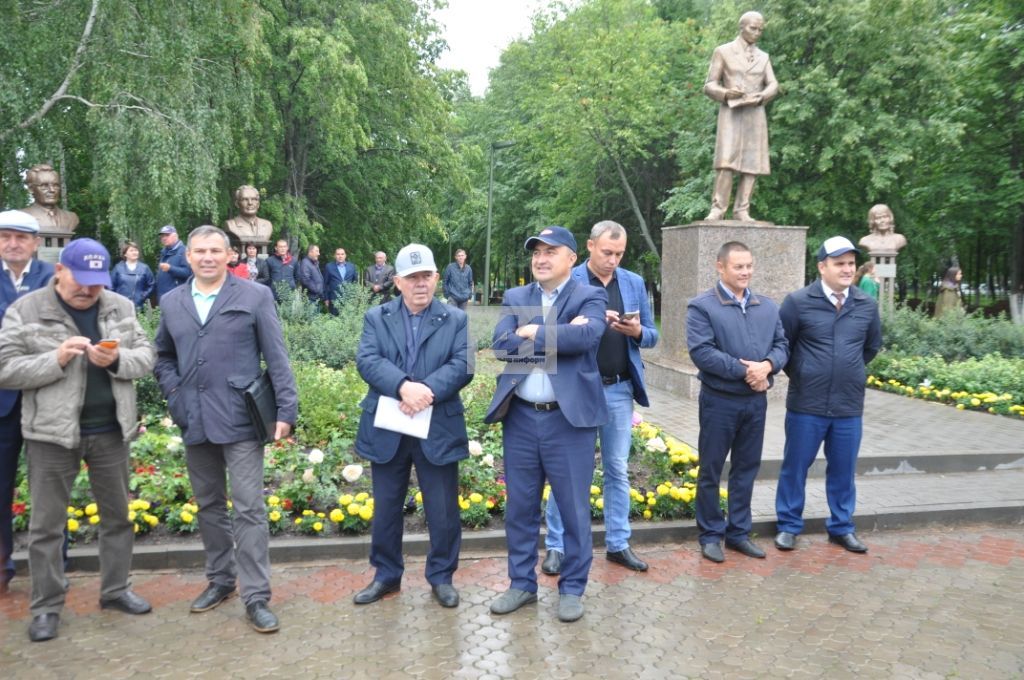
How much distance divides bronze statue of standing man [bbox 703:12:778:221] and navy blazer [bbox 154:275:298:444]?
8.21m

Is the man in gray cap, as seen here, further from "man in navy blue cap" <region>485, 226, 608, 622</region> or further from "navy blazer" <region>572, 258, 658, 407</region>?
"navy blazer" <region>572, 258, 658, 407</region>

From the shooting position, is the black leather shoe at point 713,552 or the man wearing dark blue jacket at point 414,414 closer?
the man wearing dark blue jacket at point 414,414

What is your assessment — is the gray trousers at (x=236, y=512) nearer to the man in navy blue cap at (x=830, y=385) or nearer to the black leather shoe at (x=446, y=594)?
the black leather shoe at (x=446, y=594)

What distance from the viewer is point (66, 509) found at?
4531 mm

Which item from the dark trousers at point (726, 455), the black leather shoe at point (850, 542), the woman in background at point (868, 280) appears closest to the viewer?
the dark trousers at point (726, 455)

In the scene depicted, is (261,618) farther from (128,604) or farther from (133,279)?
(133,279)

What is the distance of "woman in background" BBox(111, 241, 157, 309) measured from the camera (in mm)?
11961

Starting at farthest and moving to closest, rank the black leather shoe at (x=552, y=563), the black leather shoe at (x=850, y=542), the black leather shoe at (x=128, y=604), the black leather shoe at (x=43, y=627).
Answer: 1. the black leather shoe at (x=850, y=542)
2. the black leather shoe at (x=552, y=563)
3. the black leather shoe at (x=128, y=604)
4. the black leather shoe at (x=43, y=627)

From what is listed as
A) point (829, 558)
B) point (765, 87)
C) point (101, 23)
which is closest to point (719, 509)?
point (829, 558)

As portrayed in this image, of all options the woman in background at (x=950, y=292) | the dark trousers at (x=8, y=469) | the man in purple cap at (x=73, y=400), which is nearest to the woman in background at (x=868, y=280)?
the woman in background at (x=950, y=292)

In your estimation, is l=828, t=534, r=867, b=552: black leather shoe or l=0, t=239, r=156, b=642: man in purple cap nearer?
l=0, t=239, r=156, b=642: man in purple cap

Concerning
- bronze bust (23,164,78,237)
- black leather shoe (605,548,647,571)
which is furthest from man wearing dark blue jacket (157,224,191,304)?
black leather shoe (605,548,647,571)

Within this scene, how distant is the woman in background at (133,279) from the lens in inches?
471

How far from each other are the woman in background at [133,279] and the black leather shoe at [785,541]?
32.0 ft
